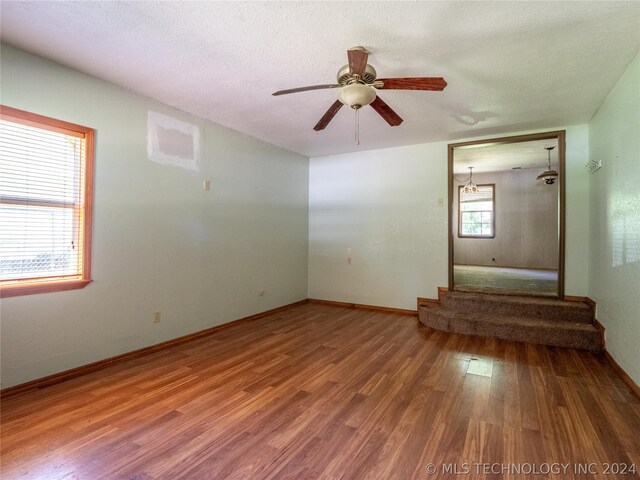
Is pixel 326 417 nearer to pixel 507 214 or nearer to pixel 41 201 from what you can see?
pixel 41 201

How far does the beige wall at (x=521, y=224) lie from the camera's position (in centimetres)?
746

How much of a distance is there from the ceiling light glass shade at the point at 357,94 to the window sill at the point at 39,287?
107 inches

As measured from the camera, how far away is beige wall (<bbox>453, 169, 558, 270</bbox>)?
7.46 metres

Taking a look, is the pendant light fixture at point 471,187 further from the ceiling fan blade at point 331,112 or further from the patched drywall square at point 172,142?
the patched drywall square at point 172,142

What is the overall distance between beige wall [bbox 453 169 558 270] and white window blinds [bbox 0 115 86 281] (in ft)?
23.1

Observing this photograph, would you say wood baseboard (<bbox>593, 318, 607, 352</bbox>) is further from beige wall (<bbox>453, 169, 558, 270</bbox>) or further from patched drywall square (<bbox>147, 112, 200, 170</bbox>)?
patched drywall square (<bbox>147, 112, 200, 170</bbox>)

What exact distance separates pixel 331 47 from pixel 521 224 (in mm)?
7529

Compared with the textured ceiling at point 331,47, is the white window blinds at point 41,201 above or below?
below

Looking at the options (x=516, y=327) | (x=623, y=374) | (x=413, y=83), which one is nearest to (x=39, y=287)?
(x=413, y=83)

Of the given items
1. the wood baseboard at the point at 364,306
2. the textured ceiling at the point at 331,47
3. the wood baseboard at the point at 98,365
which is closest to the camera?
the textured ceiling at the point at 331,47

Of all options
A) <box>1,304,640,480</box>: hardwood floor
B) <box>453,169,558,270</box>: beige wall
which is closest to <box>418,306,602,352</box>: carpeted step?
<box>1,304,640,480</box>: hardwood floor

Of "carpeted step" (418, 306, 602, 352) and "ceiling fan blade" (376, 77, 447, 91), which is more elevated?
"ceiling fan blade" (376, 77, 447, 91)

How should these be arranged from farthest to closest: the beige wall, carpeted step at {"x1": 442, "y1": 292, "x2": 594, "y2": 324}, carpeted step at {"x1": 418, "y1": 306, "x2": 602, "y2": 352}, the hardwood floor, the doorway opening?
1. the beige wall
2. the doorway opening
3. carpeted step at {"x1": 442, "y1": 292, "x2": 594, "y2": 324}
4. carpeted step at {"x1": 418, "y1": 306, "x2": 602, "y2": 352}
5. the hardwood floor

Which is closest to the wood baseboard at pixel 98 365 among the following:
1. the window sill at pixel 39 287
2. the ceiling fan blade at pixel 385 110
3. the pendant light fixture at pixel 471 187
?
the window sill at pixel 39 287
